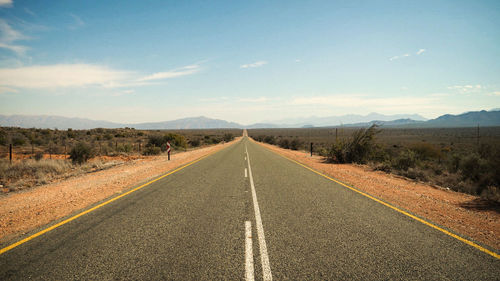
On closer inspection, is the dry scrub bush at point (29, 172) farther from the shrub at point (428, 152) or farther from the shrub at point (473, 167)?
the shrub at point (428, 152)

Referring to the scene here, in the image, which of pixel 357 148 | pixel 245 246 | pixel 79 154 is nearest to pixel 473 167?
pixel 357 148

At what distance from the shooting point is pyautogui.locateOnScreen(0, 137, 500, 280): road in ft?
9.36

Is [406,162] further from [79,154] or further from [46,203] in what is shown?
[79,154]

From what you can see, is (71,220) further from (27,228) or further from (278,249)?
(278,249)

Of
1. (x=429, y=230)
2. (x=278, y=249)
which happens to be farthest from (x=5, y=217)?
(x=429, y=230)

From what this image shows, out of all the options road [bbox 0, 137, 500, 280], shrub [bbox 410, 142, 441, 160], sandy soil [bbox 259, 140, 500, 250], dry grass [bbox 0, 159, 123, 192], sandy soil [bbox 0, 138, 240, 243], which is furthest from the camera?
shrub [bbox 410, 142, 441, 160]

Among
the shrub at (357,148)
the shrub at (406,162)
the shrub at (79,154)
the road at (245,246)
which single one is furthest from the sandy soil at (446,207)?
the shrub at (79,154)

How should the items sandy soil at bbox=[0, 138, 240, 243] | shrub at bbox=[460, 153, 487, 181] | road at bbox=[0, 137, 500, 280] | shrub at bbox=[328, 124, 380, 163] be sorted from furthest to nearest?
shrub at bbox=[328, 124, 380, 163] < shrub at bbox=[460, 153, 487, 181] < sandy soil at bbox=[0, 138, 240, 243] < road at bbox=[0, 137, 500, 280]

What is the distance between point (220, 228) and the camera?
167 inches

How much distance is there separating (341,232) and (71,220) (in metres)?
5.48

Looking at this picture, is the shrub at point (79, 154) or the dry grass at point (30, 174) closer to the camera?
the dry grass at point (30, 174)

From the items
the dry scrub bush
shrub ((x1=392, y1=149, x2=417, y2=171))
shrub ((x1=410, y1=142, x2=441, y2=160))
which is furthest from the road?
shrub ((x1=410, y1=142, x2=441, y2=160))

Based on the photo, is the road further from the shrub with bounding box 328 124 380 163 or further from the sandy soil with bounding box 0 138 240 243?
the shrub with bounding box 328 124 380 163

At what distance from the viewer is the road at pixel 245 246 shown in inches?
112
